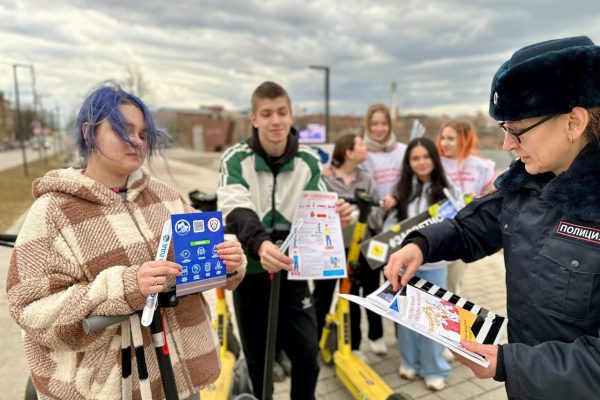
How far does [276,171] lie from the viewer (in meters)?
2.67

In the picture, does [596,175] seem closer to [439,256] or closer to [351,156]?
[439,256]

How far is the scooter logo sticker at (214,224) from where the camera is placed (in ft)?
5.21

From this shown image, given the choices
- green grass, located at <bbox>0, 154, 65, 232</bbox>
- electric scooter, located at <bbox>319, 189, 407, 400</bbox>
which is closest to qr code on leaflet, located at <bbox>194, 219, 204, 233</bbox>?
electric scooter, located at <bbox>319, 189, 407, 400</bbox>

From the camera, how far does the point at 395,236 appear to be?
3.53 metres

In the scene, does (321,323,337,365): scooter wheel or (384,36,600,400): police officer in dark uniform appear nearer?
Answer: (384,36,600,400): police officer in dark uniform

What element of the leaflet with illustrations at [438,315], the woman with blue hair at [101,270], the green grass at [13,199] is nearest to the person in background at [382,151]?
the leaflet with illustrations at [438,315]

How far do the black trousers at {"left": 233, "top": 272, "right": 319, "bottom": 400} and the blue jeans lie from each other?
116 cm

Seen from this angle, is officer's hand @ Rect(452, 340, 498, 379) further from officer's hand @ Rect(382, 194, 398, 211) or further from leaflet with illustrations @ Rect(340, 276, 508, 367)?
officer's hand @ Rect(382, 194, 398, 211)

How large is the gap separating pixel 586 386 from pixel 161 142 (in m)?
1.79

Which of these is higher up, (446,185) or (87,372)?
(446,185)

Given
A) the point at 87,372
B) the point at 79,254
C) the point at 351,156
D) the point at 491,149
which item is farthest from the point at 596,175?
the point at 491,149

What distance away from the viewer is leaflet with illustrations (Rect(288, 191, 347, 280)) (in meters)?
2.41

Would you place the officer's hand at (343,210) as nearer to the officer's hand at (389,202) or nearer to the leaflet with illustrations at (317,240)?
the leaflet with illustrations at (317,240)

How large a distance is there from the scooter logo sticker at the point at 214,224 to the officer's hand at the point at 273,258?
1.90 feet
